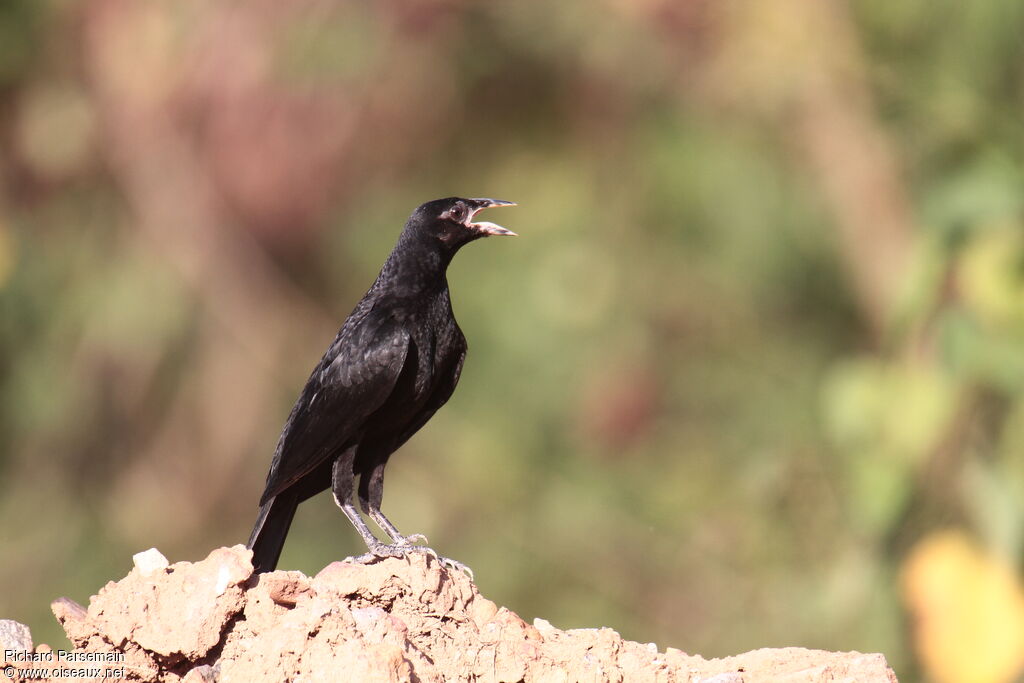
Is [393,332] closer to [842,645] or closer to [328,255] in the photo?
[842,645]

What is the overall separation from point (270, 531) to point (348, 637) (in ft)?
4.36

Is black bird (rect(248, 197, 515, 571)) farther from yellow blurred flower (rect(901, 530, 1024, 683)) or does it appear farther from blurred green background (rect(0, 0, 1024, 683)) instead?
blurred green background (rect(0, 0, 1024, 683))

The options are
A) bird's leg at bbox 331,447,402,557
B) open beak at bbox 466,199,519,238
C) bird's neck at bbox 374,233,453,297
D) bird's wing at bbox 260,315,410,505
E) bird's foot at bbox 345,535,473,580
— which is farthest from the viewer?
open beak at bbox 466,199,519,238

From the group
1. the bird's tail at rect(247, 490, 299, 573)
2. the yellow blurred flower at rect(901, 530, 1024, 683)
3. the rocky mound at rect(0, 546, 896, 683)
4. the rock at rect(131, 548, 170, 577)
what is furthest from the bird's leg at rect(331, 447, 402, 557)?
the yellow blurred flower at rect(901, 530, 1024, 683)

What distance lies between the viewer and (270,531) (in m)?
4.37

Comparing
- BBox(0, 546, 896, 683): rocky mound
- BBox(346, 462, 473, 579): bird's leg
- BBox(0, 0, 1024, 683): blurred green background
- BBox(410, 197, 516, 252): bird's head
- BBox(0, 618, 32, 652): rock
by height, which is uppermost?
BBox(0, 0, 1024, 683): blurred green background

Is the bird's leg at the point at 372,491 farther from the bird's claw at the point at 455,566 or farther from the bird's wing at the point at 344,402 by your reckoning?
the bird's claw at the point at 455,566

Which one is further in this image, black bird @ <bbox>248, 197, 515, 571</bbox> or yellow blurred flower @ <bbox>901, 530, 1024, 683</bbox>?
yellow blurred flower @ <bbox>901, 530, 1024, 683</bbox>

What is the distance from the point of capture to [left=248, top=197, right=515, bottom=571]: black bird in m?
4.30

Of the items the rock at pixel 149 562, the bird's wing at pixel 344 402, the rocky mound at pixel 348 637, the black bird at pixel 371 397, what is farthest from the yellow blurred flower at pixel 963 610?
the rock at pixel 149 562

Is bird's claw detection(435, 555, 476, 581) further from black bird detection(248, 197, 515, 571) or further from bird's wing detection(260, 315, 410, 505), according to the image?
bird's wing detection(260, 315, 410, 505)

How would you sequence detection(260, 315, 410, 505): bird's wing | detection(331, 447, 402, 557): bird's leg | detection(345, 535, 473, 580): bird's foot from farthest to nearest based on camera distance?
1. detection(331, 447, 402, 557): bird's leg
2. detection(260, 315, 410, 505): bird's wing
3. detection(345, 535, 473, 580): bird's foot

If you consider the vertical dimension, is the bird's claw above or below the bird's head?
below

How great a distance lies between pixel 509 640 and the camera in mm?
3303
